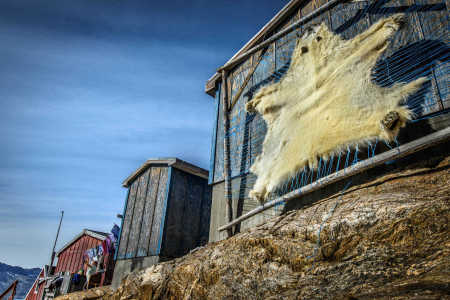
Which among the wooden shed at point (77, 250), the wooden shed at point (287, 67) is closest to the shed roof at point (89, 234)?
the wooden shed at point (77, 250)

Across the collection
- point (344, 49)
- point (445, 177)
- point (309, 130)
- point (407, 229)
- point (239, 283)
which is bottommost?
point (239, 283)

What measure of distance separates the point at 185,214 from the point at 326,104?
6.55 m

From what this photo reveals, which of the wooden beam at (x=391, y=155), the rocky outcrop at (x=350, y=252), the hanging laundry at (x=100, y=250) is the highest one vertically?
the wooden beam at (x=391, y=155)

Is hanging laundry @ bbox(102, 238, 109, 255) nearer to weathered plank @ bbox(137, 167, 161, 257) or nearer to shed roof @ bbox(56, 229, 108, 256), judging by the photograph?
shed roof @ bbox(56, 229, 108, 256)

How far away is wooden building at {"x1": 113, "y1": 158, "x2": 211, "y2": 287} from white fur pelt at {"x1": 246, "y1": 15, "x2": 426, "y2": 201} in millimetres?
5195

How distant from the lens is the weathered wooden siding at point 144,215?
8297 millimetres

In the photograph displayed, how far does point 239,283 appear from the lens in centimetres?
235

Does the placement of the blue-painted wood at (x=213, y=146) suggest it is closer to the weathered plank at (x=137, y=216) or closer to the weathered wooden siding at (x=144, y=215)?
the weathered wooden siding at (x=144, y=215)

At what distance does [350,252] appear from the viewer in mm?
1903

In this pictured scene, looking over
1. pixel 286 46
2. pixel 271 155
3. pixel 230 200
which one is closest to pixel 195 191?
pixel 230 200

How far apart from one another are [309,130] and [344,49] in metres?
1.04

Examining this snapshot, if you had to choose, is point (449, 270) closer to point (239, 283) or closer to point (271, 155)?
point (239, 283)

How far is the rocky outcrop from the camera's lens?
1.57m

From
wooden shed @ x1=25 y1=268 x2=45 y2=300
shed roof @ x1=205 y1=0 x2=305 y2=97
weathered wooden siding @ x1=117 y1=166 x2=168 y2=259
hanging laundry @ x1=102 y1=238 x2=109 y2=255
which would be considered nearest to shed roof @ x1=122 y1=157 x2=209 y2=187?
weathered wooden siding @ x1=117 y1=166 x2=168 y2=259
